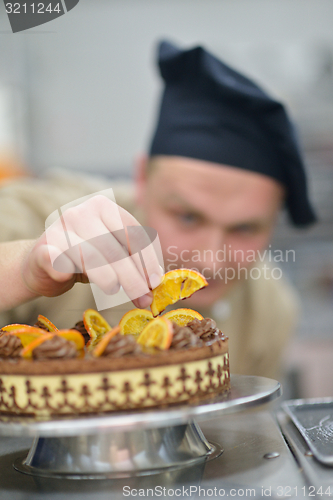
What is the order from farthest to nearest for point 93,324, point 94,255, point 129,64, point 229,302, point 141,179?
point 129,64
point 229,302
point 141,179
point 93,324
point 94,255

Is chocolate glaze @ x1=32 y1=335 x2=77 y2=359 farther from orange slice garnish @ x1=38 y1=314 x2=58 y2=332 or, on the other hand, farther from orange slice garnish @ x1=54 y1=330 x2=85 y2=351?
orange slice garnish @ x1=38 y1=314 x2=58 y2=332

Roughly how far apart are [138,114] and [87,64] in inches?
16.6

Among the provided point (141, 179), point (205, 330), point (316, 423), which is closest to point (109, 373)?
point (205, 330)

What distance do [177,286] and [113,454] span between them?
31cm

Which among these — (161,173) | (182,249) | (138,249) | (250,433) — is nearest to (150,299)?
(138,249)

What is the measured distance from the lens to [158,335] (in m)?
0.79

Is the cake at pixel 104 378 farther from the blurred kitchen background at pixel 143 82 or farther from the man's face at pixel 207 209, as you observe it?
the blurred kitchen background at pixel 143 82

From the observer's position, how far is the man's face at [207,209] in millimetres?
1574

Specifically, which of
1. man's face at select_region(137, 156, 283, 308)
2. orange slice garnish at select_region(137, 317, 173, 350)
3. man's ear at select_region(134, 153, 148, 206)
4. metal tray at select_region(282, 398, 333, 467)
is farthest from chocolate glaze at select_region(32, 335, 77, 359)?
man's ear at select_region(134, 153, 148, 206)

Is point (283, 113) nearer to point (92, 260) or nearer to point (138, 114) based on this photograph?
point (92, 260)

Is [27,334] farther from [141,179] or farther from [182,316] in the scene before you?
[141,179]

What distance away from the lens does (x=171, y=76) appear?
161 centimetres

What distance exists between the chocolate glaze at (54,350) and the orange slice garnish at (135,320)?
0.53ft

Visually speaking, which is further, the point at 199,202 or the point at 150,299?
the point at 199,202
